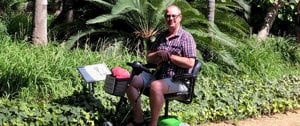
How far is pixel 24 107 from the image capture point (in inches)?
211

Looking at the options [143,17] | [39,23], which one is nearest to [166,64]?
[39,23]

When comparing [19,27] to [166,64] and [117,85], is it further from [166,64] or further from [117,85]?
[166,64]

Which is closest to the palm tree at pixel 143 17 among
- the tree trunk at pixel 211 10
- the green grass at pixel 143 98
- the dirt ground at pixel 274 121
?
the green grass at pixel 143 98

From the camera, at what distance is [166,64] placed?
17.6ft

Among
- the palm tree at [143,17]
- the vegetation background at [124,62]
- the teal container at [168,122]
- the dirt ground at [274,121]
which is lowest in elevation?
the dirt ground at [274,121]

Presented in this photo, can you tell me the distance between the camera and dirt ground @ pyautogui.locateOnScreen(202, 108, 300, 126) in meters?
7.18

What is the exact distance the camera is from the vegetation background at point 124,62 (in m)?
5.86

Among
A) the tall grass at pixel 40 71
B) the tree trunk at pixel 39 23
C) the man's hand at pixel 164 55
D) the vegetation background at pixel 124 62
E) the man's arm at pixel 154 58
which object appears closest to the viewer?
the man's hand at pixel 164 55

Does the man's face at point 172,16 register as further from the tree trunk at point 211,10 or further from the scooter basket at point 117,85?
the tree trunk at point 211,10

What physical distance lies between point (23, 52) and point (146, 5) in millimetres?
2374

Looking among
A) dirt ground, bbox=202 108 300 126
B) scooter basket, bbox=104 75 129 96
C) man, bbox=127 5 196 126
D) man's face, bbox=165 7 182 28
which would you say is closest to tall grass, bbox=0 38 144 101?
scooter basket, bbox=104 75 129 96

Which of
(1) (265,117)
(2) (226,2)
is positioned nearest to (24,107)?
(1) (265,117)

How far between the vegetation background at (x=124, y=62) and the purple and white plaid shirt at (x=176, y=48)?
33.8 inches

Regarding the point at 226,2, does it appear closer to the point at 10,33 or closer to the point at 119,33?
the point at 119,33
